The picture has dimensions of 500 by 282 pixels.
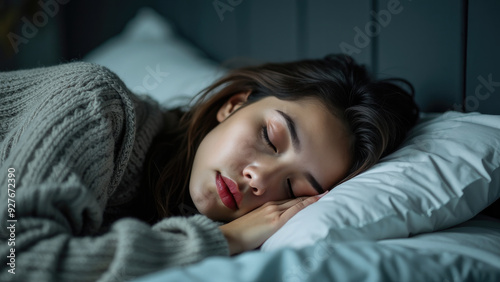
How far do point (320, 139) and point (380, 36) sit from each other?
66cm

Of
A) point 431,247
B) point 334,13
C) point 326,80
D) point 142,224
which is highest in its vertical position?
point 334,13

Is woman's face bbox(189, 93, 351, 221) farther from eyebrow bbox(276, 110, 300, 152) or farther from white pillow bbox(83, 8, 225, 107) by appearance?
white pillow bbox(83, 8, 225, 107)

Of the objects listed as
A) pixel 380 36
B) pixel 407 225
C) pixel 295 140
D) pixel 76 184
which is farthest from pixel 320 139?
pixel 380 36

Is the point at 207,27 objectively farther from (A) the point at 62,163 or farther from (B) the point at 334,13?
(A) the point at 62,163

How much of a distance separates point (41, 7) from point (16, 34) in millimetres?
188

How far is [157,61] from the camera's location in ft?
5.89

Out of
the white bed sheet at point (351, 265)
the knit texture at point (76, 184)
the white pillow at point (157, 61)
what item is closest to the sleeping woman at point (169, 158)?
the knit texture at point (76, 184)

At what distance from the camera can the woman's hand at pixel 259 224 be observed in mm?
871

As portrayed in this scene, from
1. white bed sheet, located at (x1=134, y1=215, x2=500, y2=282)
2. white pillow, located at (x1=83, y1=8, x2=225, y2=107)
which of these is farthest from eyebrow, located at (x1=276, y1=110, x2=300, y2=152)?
white pillow, located at (x1=83, y1=8, x2=225, y2=107)

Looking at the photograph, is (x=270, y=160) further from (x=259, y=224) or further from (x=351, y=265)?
(x=351, y=265)

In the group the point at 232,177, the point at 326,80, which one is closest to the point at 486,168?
the point at 326,80

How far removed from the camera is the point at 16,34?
2.13 m

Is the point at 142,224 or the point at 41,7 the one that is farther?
the point at 41,7

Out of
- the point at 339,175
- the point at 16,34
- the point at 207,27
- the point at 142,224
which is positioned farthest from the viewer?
the point at 16,34
